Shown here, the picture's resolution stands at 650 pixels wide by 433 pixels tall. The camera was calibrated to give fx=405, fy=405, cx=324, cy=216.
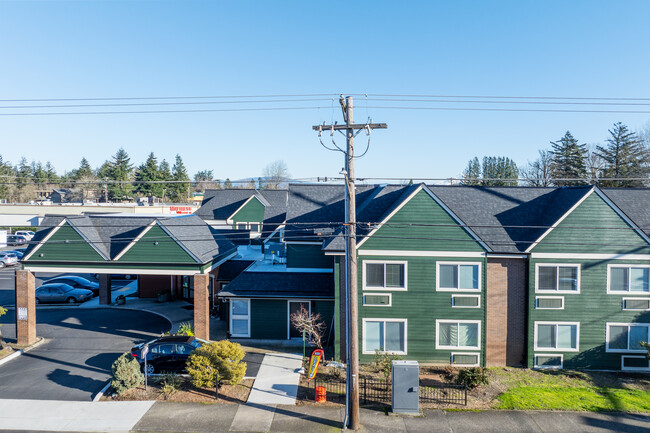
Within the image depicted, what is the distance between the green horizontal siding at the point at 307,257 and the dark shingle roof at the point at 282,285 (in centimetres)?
98

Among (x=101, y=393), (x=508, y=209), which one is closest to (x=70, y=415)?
(x=101, y=393)

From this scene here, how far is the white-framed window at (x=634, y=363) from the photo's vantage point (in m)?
18.1

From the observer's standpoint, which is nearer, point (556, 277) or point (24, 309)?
point (556, 277)

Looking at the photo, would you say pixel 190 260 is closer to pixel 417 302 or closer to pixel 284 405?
pixel 284 405

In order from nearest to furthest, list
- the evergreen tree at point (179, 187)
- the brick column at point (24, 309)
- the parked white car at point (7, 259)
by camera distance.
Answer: the brick column at point (24, 309)
the parked white car at point (7, 259)
the evergreen tree at point (179, 187)

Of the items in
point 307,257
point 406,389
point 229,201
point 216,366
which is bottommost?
point 406,389

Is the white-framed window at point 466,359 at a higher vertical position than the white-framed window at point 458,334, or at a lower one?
lower

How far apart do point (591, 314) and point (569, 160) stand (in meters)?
54.8

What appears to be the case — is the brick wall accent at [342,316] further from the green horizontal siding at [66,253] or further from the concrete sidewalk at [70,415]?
the green horizontal siding at [66,253]

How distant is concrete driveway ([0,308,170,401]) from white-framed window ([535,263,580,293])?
19038mm

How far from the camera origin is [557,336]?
18281 mm

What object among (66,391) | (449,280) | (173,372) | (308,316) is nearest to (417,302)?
(449,280)

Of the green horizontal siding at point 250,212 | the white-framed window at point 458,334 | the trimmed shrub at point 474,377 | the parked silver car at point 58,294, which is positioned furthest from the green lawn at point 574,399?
the green horizontal siding at point 250,212

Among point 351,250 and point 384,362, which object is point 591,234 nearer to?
point 384,362
